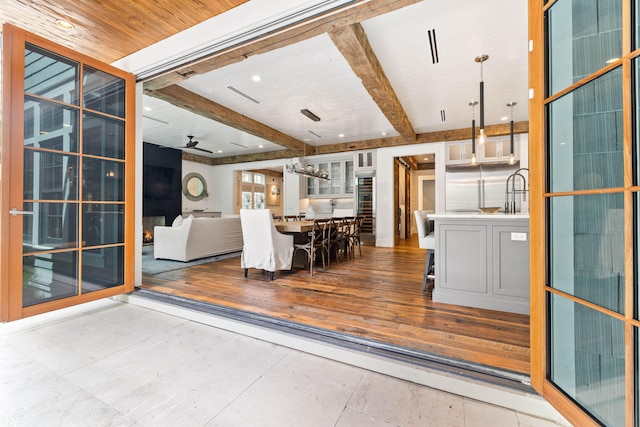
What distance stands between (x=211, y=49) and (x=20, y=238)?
2.23 metres

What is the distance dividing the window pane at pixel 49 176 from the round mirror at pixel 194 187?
6638mm

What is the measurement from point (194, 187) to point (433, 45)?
27.4 ft

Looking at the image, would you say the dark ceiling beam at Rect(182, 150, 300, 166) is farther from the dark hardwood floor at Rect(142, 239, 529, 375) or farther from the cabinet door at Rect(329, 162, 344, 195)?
the dark hardwood floor at Rect(142, 239, 529, 375)

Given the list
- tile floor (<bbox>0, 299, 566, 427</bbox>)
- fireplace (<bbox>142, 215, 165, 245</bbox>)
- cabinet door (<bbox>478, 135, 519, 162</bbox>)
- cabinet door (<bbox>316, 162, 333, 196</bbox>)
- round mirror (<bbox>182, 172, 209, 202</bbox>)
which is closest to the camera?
tile floor (<bbox>0, 299, 566, 427</bbox>)

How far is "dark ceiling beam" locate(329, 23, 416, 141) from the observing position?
8.17 feet

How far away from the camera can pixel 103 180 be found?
266cm

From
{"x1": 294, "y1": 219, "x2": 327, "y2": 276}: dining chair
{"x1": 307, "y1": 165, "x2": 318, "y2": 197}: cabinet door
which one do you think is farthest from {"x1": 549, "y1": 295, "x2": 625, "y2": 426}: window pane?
{"x1": 307, "y1": 165, "x2": 318, "y2": 197}: cabinet door

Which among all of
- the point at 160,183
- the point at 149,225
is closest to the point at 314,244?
the point at 160,183

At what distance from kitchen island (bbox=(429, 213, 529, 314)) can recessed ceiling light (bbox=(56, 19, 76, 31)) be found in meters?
3.92

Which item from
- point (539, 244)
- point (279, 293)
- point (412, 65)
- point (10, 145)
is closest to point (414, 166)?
point (412, 65)

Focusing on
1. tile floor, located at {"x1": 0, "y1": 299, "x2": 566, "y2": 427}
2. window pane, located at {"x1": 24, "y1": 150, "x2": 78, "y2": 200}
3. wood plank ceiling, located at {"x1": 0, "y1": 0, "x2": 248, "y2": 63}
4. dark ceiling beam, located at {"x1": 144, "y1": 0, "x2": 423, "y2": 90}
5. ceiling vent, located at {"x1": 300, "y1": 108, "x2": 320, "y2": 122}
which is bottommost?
tile floor, located at {"x1": 0, "y1": 299, "x2": 566, "y2": 427}

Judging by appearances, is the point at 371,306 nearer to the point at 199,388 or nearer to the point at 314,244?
the point at 199,388

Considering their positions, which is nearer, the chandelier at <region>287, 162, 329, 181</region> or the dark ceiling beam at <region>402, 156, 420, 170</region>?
the chandelier at <region>287, 162, 329, 181</region>

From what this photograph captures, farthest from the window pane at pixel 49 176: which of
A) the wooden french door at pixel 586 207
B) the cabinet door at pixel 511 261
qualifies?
the cabinet door at pixel 511 261
